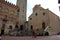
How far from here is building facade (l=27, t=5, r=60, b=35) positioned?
39006 millimetres

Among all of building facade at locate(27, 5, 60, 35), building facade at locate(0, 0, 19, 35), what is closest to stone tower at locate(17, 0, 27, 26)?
building facade at locate(0, 0, 19, 35)

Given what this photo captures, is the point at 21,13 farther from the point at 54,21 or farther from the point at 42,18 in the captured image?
the point at 54,21

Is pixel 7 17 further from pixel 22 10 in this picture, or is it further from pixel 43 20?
pixel 43 20

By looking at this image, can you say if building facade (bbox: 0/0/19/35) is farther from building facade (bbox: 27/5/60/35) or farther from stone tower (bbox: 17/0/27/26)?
building facade (bbox: 27/5/60/35)

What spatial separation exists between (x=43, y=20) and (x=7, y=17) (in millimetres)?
12889

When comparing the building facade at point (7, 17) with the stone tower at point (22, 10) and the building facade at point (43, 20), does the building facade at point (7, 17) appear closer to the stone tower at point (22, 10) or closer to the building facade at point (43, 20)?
the stone tower at point (22, 10)

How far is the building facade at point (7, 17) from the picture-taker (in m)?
41.3

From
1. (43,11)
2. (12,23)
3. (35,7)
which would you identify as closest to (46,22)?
(43,11)

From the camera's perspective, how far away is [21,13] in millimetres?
48969

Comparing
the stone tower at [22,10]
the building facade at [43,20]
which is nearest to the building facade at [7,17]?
the stone tower at [22,10]

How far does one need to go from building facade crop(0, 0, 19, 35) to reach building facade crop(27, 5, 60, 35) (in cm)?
617

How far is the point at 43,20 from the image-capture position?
40.8m

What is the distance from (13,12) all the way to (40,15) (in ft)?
34.6

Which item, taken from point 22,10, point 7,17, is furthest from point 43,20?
point 7,17
